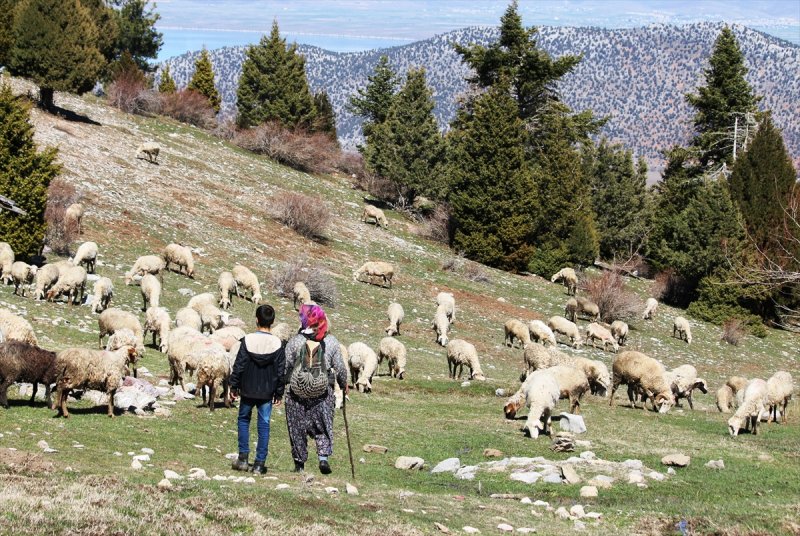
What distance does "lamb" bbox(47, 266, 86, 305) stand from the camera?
2439cm

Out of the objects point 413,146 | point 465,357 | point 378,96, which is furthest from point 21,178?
point 378,96

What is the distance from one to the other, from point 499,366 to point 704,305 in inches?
996

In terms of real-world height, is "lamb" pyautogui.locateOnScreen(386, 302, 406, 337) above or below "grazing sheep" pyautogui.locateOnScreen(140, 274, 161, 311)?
below

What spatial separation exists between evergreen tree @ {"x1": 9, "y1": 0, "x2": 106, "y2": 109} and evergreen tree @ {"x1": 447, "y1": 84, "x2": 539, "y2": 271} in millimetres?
21902

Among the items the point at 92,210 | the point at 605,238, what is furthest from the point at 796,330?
the point at 92,210

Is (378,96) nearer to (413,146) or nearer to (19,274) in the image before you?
(413,146)

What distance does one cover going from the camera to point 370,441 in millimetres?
15562

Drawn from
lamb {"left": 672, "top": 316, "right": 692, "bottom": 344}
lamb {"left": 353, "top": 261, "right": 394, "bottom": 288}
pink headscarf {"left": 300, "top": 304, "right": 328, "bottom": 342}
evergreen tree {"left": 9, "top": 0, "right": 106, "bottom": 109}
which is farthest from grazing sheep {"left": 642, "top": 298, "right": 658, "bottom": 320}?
pink headscarf {"left": 300, "top": 304, "right": 328, "bottom": 342}

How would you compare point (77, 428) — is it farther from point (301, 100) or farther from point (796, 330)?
point (301, 100)

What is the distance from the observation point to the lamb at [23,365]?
43.6 ft

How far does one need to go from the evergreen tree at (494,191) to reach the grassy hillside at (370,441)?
11.2 metres

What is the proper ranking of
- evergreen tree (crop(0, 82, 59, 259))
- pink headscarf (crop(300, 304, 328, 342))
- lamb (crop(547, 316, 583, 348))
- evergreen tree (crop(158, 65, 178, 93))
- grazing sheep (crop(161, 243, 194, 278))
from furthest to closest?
evergreen tree (crop(158, 65, 178, 93)), lamb (crop(547, 316, 583, 348)), grazing sheep (crop(161, 243, 194, 278)), evergreen tree (crop(0, 82, 59, 259)), pink headscarf (crop(300, 304, 328, 342))

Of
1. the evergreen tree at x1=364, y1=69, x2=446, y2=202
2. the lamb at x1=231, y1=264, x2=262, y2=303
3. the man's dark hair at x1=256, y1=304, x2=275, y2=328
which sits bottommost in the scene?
the lamb at x1=231, y1=264, x2=262, y2=303

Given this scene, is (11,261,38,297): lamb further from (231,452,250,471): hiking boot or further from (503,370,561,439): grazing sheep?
(231,452,250,471): hiking boot
